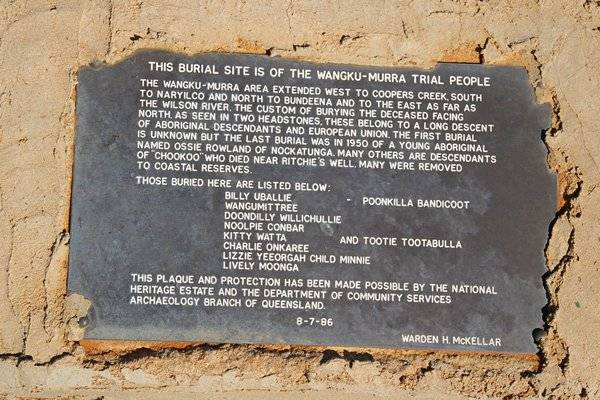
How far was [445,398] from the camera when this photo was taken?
2.93 m

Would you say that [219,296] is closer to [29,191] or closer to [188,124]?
[188,124]

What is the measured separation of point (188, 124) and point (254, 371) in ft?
4.21

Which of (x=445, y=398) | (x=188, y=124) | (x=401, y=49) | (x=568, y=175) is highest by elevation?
(x=401, y=49)

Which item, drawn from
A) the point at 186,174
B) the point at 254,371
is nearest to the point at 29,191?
the point at 186,174

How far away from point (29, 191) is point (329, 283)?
1581mm

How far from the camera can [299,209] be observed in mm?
2918

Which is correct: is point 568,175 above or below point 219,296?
above

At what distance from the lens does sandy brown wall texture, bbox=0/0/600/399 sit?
291 cm

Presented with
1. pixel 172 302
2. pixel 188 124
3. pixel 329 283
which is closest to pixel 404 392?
pixel 329 283

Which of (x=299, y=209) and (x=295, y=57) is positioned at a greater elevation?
(x=295, y=57)

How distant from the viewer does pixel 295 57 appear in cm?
299

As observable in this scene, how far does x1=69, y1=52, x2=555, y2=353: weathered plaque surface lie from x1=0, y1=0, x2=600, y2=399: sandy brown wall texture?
98 mm

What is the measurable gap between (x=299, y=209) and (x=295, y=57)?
788 millimetres

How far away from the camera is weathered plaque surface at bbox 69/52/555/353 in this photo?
Result: 2.90 meters
